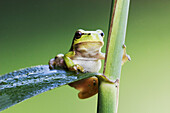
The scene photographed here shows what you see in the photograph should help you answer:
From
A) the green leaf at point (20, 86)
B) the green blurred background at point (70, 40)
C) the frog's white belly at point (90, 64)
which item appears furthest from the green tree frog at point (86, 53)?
the green blurred background at point (70, 40)

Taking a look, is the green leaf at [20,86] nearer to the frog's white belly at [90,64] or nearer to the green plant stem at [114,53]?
the green plant stem at [114,53]

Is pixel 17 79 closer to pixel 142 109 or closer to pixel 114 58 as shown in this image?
pixel 114 58

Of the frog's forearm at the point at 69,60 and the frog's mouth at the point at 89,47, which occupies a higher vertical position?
the frog's mouth at the point at 89,47

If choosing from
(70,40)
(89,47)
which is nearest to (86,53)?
(89,47)

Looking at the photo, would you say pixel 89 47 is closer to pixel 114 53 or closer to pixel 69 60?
pixel 69 60

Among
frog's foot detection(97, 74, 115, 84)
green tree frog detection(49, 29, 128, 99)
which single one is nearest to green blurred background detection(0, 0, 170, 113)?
green tree frog detection(49, 29, 128, 99)

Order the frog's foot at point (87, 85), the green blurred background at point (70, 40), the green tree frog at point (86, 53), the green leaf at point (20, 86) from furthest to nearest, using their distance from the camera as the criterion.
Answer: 1. the green blurred background at point (70, 40)
2. the green tree frog at point (86, 53)
3. the frog's foot at point (87, 85)
4. the green leaf at point (20, 86)
